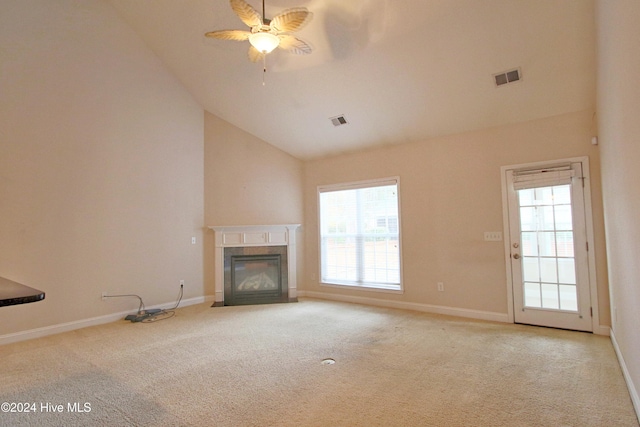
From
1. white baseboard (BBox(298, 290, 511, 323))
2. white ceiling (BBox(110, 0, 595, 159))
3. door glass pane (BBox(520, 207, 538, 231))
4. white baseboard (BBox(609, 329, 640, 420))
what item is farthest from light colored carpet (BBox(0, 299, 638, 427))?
white ceiling (BBox(110, 0, 595, 159))

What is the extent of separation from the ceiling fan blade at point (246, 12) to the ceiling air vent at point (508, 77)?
2.56 metres

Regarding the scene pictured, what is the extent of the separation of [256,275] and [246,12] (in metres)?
4.17

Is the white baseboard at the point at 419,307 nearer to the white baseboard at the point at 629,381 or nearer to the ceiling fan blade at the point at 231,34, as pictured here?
the white baseboard at the point at 629,381

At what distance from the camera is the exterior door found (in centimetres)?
361

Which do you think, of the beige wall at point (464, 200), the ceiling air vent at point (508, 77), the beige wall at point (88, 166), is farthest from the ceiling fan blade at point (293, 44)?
the beige wall at point (88, 166)

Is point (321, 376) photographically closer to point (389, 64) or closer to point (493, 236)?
point (493, 236)

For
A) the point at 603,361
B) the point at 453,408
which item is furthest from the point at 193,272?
the point at 603,361

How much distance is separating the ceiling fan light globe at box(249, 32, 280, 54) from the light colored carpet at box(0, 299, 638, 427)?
9.18 ft

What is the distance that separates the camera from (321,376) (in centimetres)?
259

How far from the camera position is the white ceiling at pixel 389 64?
2951 millimetres

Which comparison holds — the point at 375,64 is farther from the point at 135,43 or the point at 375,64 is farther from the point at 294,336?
the point at 135,43

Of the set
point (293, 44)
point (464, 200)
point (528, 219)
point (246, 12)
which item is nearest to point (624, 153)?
point (528, 219)

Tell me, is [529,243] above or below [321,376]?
above

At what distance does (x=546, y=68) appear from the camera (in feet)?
10.5
